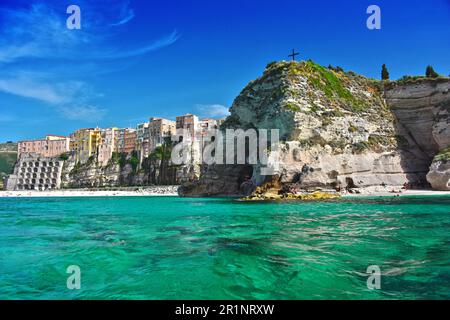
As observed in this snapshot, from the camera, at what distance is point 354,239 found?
1103cm

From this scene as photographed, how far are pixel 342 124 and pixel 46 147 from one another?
119183 mm

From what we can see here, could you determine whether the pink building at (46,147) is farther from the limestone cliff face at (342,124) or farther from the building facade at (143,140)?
the limestone cliff face at (342,124)

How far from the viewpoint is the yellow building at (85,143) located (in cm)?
11769

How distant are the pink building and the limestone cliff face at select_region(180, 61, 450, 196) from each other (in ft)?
Result: 297

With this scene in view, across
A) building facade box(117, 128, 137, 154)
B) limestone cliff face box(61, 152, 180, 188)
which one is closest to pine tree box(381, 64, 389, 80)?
limestone cliff face box(61, 152, 180, 188)

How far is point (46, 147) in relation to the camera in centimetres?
12638

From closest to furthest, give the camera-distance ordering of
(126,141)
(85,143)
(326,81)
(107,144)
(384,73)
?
(326,81) < (384,73) < (107,144) < (126,141) < (85,143)

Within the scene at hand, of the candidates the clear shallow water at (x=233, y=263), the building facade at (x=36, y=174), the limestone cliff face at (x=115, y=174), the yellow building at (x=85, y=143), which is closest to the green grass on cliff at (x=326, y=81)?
the clear shallow water at (x=233, y=263)

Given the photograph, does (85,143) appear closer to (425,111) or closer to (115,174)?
(115,174)

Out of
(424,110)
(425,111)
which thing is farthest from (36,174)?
(425,111)

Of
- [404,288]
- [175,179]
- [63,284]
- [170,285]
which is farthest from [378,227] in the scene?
[175,179]

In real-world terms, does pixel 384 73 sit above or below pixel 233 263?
above

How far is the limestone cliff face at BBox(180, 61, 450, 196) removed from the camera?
42938 mm

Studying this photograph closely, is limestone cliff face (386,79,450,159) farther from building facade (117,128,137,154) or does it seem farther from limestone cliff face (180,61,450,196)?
building facade (117,128,137,154)
